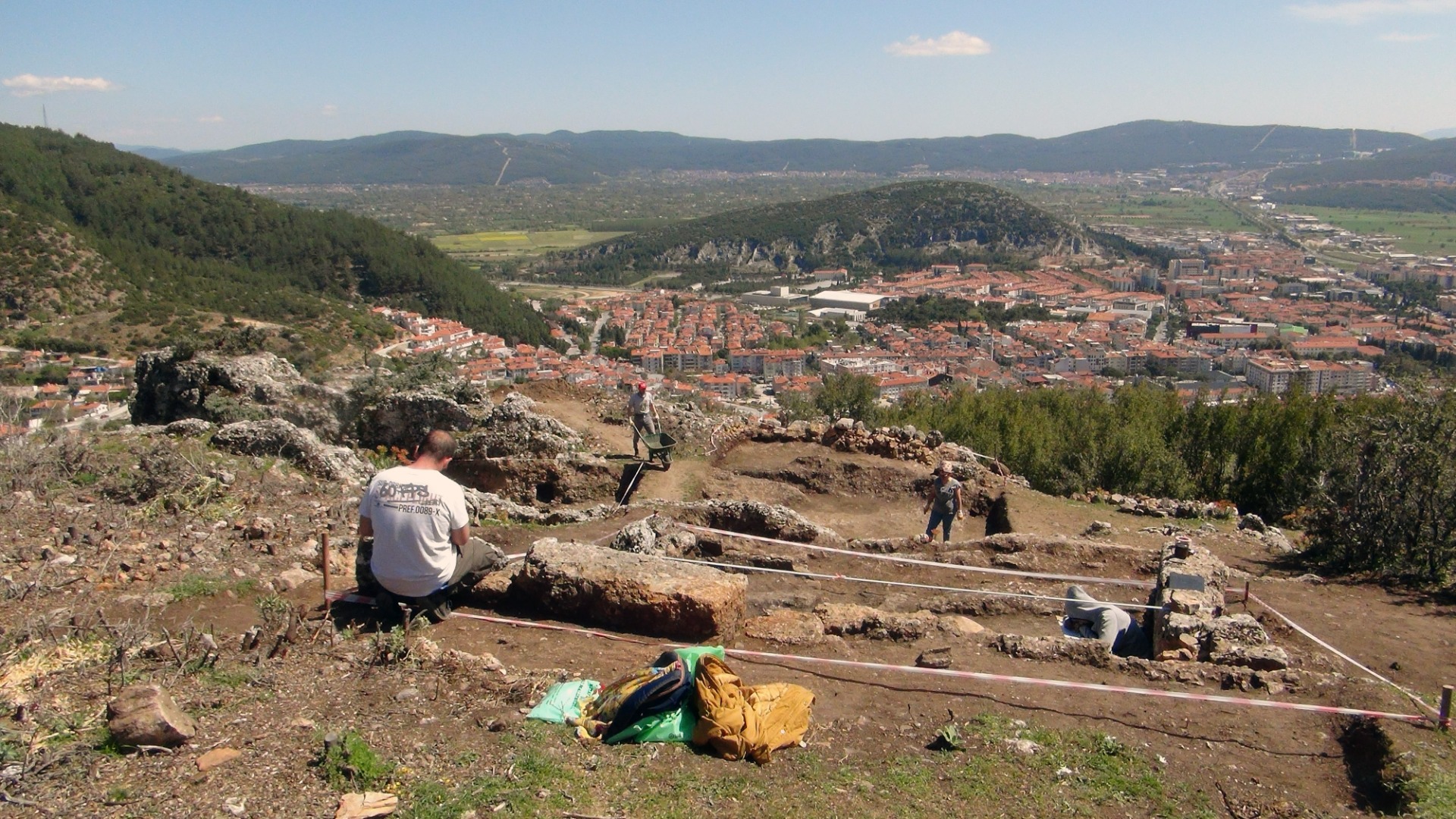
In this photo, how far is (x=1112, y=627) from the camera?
313 inches

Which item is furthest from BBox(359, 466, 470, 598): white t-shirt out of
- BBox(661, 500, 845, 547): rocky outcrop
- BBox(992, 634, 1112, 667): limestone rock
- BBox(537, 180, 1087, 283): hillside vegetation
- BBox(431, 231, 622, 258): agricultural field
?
BBox(431, 231, 622, 258): agricultural field

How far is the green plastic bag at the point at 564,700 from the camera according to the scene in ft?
18.4

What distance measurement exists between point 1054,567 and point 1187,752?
16.5 ft

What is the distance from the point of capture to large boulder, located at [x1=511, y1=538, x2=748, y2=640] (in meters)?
7.20

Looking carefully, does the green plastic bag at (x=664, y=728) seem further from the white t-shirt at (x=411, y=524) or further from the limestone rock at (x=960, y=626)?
the limestone rock at (x=960, y=626)

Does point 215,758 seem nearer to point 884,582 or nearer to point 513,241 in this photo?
point 884,582

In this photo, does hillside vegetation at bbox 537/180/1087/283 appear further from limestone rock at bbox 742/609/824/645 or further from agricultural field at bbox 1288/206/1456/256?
limestone rock at bbox 742/609/824/645

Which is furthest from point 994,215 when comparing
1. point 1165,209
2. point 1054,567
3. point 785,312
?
point 1054,567

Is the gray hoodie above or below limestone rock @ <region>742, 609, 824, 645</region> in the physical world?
below

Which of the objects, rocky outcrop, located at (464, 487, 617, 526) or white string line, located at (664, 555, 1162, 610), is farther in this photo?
rocky outcrop, located at (464, 487, 617, 526)

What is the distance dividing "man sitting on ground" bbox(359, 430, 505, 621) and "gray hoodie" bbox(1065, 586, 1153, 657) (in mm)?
5510

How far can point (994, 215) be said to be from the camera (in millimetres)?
137750

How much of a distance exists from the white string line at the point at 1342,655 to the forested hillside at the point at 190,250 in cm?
4278

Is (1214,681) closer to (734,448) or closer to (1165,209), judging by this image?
(734,448)
